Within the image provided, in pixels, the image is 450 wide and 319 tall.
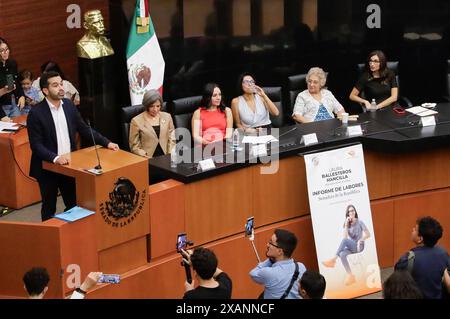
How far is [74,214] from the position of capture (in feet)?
19.7

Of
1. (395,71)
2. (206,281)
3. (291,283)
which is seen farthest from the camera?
(395,71)

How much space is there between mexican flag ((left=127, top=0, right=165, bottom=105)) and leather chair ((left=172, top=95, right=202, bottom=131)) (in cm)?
49

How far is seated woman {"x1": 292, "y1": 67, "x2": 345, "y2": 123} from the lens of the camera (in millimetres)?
8414

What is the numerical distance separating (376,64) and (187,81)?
1.71m

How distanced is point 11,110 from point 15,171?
0.74 m

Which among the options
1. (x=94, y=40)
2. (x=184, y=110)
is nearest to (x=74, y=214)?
(x=184, y=110)

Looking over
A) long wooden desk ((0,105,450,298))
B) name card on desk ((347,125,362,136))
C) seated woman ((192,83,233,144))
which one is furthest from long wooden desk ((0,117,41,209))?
name card on desk ((347,125,362,136))

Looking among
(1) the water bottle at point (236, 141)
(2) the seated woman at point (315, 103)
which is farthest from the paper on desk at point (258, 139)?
(2) the seated woman at point (315, 103)

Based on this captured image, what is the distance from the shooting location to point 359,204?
7309 millimetres

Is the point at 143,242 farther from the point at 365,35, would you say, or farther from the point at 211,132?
the point at 365,35

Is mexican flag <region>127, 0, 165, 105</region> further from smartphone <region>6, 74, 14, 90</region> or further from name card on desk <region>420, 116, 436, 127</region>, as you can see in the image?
name card on desk <region>420, 116, 436, 127</region>

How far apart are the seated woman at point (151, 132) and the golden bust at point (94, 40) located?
115 cm

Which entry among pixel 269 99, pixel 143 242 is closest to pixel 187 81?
pixel 269 99

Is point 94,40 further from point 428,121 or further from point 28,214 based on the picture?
point 428,121
